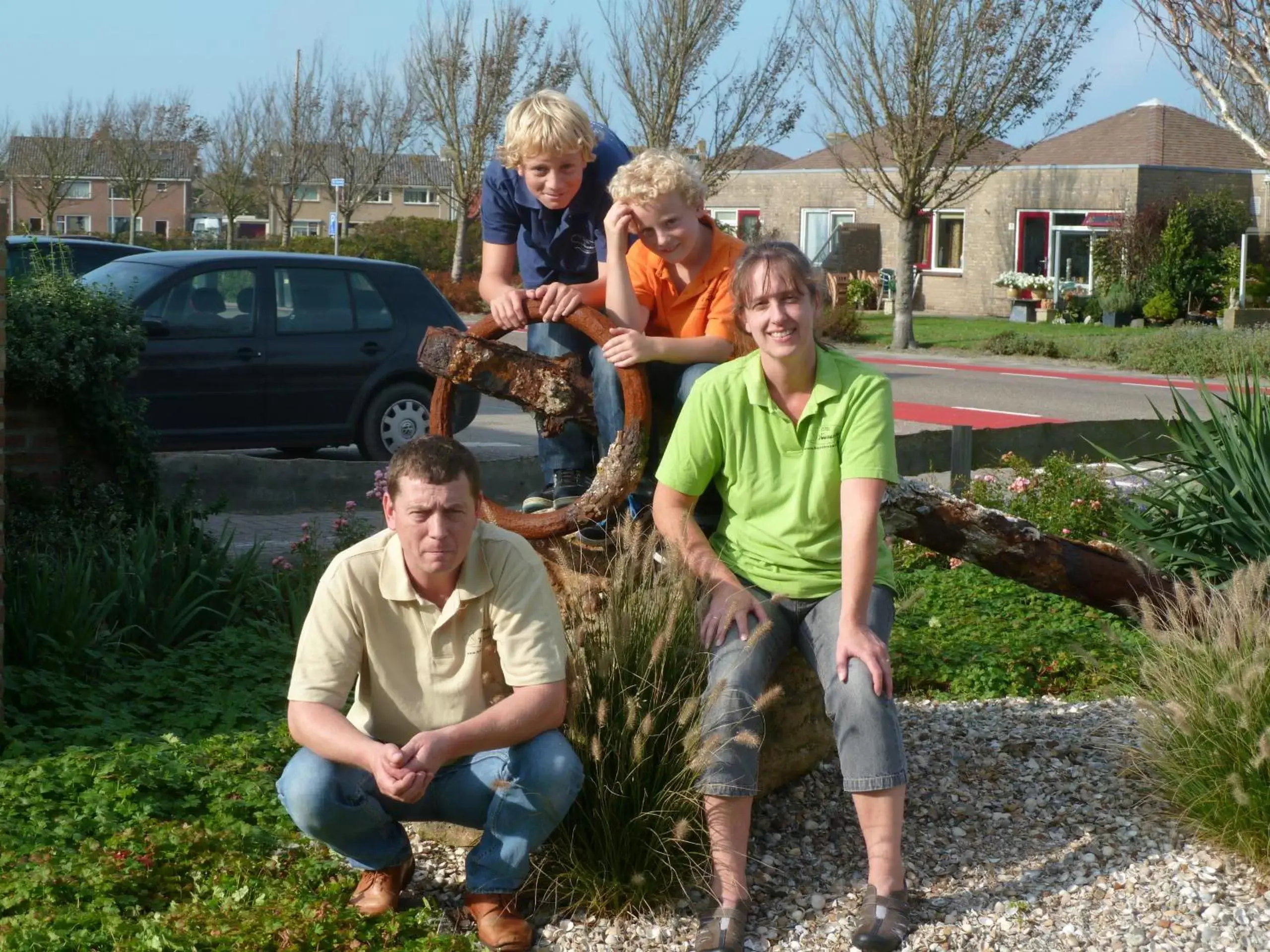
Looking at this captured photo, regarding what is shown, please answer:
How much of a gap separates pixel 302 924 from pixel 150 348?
777 cm

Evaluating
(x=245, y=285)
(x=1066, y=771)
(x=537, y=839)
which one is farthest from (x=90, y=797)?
(x=245, y=285)

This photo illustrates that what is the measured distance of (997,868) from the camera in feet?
13.1

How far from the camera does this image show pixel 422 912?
3578 mm

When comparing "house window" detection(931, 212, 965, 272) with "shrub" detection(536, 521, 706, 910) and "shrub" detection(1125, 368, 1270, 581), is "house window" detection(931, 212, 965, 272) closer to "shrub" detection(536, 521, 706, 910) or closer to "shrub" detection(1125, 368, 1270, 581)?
"shrub" detection(1125, 368, 1270, 581)

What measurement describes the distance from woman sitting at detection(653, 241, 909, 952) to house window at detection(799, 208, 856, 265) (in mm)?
38071

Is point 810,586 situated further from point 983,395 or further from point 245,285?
point 983,395

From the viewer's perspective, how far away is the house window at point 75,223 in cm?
7032

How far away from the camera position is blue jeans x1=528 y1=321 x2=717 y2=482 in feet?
15.7

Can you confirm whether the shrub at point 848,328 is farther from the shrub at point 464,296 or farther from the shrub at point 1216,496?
the shrub at point 1216,496

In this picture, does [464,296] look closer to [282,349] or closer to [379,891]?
[282,349]

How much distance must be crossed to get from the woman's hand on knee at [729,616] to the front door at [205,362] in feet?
24.4

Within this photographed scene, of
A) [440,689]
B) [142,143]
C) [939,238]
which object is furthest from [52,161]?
[440,689]

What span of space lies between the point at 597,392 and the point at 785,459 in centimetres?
102

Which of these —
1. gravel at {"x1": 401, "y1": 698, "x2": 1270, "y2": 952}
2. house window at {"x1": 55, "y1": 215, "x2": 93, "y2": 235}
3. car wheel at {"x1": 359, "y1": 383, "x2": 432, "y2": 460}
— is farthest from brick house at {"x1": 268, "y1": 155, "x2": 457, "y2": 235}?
gravel at {"x1": 401, "y1": 698, "x2": 1270, "y2": 952}
